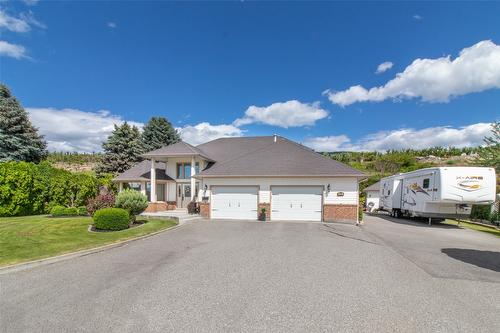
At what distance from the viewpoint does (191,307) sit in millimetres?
4914

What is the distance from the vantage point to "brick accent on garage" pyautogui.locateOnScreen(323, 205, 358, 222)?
1755cm

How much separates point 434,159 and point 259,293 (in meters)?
62.9

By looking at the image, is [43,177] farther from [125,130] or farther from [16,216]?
[125,130]

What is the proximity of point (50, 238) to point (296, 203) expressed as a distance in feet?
44.7

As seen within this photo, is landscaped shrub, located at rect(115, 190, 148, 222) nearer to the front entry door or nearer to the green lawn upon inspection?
the green lawn

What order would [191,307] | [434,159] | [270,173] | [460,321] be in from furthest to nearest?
1. [434,159]
2. [270,173]
3. [191,307]
4. [460,321]

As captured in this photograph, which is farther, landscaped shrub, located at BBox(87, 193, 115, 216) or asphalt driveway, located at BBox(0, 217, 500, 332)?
landscaped shrub, located at BBox(87, 193, 115, 216)

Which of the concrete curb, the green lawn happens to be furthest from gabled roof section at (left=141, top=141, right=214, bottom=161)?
the concrete curb

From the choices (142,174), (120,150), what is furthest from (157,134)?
(142,174)

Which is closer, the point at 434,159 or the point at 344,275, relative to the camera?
the point at 344,275

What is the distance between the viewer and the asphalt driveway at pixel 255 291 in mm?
4406

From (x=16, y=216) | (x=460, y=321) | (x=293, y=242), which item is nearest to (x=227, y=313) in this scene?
(x=460, y=321)

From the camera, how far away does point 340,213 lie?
17688mm

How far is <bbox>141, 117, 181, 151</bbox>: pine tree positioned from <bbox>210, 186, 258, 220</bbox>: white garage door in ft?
86.7
